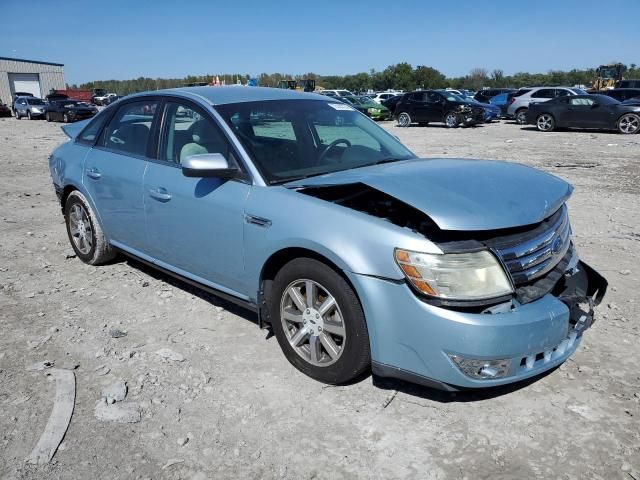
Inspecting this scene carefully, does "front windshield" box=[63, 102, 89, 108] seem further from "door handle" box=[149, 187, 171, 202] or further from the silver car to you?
"door handle" box=[149, 187, 171, 202]

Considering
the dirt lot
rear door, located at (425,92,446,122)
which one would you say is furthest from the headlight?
rear door, located at (425,92,446,122)

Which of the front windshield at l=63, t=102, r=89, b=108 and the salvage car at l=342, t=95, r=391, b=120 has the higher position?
the front windshield at l=63, t=102, r=89, b=108

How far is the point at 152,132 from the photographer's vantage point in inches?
165

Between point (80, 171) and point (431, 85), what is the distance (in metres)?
84.3

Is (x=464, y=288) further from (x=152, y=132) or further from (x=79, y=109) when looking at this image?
(x=79, y=109)

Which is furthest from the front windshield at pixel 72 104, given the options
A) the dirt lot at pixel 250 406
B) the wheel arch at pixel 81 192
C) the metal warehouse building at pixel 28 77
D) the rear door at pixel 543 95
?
the metal warehouse building at pixel 28 77

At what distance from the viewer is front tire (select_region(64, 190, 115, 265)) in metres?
4.94

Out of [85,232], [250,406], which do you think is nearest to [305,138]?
[250,406]

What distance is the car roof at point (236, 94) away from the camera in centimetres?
391

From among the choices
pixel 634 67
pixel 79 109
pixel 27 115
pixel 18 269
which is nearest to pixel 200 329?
pixel 18 269

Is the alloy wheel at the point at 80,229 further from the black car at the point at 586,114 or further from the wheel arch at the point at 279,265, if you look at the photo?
the black car at the point at 586,114

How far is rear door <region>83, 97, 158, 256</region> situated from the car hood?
157 cm

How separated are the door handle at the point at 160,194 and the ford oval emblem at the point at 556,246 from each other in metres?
2.59

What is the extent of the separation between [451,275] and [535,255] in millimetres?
589
